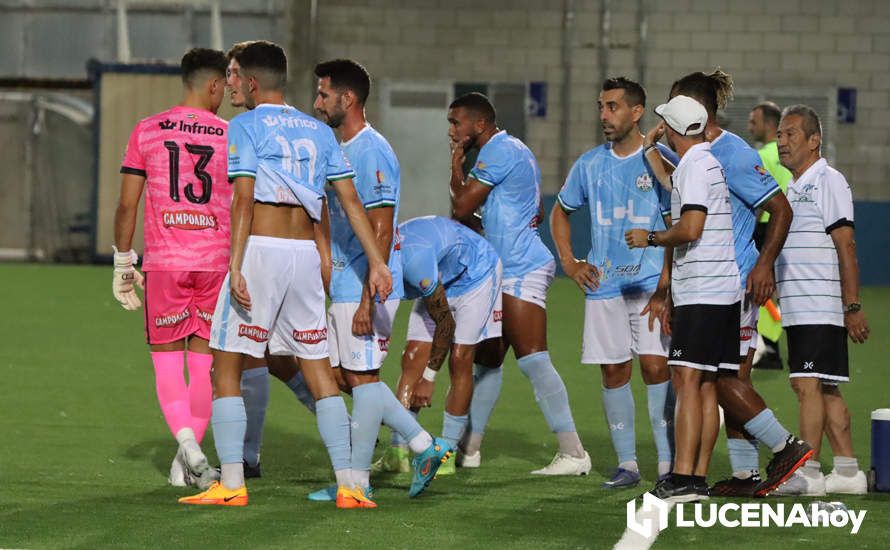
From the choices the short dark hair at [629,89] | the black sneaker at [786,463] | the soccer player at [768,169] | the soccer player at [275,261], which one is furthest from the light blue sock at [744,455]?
the soccer player at [768,169]

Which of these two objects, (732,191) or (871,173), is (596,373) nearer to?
(732,191)

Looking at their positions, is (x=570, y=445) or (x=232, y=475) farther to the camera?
(x=570, y=445)

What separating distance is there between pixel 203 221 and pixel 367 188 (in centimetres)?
88

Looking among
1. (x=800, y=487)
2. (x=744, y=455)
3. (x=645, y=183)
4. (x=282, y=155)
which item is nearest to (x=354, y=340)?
(x=282, y=155)

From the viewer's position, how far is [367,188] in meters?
6.97

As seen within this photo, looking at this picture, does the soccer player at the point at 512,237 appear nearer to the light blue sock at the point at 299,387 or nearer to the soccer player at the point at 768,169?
the light blue sock at the point at 299,387

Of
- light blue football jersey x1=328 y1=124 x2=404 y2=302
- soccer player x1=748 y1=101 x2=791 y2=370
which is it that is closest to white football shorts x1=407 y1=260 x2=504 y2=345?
light blue football jersey x1=328 y1=124 x2=404 y2=302

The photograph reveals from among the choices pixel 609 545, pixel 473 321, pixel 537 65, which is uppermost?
pixel 537 65

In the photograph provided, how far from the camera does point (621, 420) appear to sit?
25.3 feet

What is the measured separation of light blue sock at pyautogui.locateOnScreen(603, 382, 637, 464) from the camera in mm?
7664

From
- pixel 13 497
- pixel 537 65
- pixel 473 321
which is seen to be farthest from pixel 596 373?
pixel 537 65

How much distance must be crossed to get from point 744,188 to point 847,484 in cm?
147

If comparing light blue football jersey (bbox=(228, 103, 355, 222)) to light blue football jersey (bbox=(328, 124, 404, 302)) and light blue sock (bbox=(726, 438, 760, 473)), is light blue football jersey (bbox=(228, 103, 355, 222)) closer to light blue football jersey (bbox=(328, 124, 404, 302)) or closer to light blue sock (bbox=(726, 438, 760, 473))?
light blue football jersey (bbox=(328, 124, 404, 302))

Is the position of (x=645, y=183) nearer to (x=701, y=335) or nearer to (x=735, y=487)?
(x=701, y=335)
